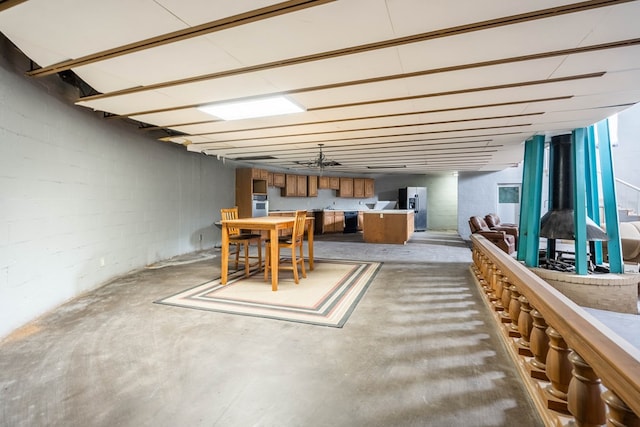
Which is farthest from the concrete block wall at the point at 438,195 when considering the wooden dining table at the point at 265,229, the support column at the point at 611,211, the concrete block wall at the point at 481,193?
the wooden dining table at the point at 265,229

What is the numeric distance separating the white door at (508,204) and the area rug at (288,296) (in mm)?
7322

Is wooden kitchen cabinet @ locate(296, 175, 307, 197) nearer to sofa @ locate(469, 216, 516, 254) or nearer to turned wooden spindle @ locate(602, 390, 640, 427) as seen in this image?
sofa @ locate(469, 216, 516, 254)

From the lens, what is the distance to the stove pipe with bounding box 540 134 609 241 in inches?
169

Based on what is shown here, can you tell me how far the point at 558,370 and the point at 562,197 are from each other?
13.5 feet

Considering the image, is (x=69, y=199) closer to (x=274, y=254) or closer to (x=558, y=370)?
(x=274, y=254)

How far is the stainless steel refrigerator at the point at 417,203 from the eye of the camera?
10.7 metres

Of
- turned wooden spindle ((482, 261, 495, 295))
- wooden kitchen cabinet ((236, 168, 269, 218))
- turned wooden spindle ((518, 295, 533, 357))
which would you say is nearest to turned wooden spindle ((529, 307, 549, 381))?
turned wooden spindle ((518, 295, 533, 357))

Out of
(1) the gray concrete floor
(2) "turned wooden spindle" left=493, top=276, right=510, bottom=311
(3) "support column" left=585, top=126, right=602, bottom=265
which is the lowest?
(1) the gray concrete floor

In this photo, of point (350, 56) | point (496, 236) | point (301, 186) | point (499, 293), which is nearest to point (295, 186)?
point (301, 186)

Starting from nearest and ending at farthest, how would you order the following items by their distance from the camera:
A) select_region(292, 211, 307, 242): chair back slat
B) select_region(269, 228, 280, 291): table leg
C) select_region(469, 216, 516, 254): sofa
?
select_region(269, 228, 280, 291): table leg < select_region(292, 211, 307, 242): chair back slat < select_region(469, 216, 516, 254): sofa

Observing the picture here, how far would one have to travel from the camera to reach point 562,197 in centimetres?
445

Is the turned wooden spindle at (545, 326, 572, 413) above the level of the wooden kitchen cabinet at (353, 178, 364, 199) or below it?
below

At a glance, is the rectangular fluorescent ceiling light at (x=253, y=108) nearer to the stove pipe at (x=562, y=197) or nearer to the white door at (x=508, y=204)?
the stove pipe at (x=562, y=197)

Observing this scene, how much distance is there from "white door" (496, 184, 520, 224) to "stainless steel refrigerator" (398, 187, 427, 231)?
7.46 ft
